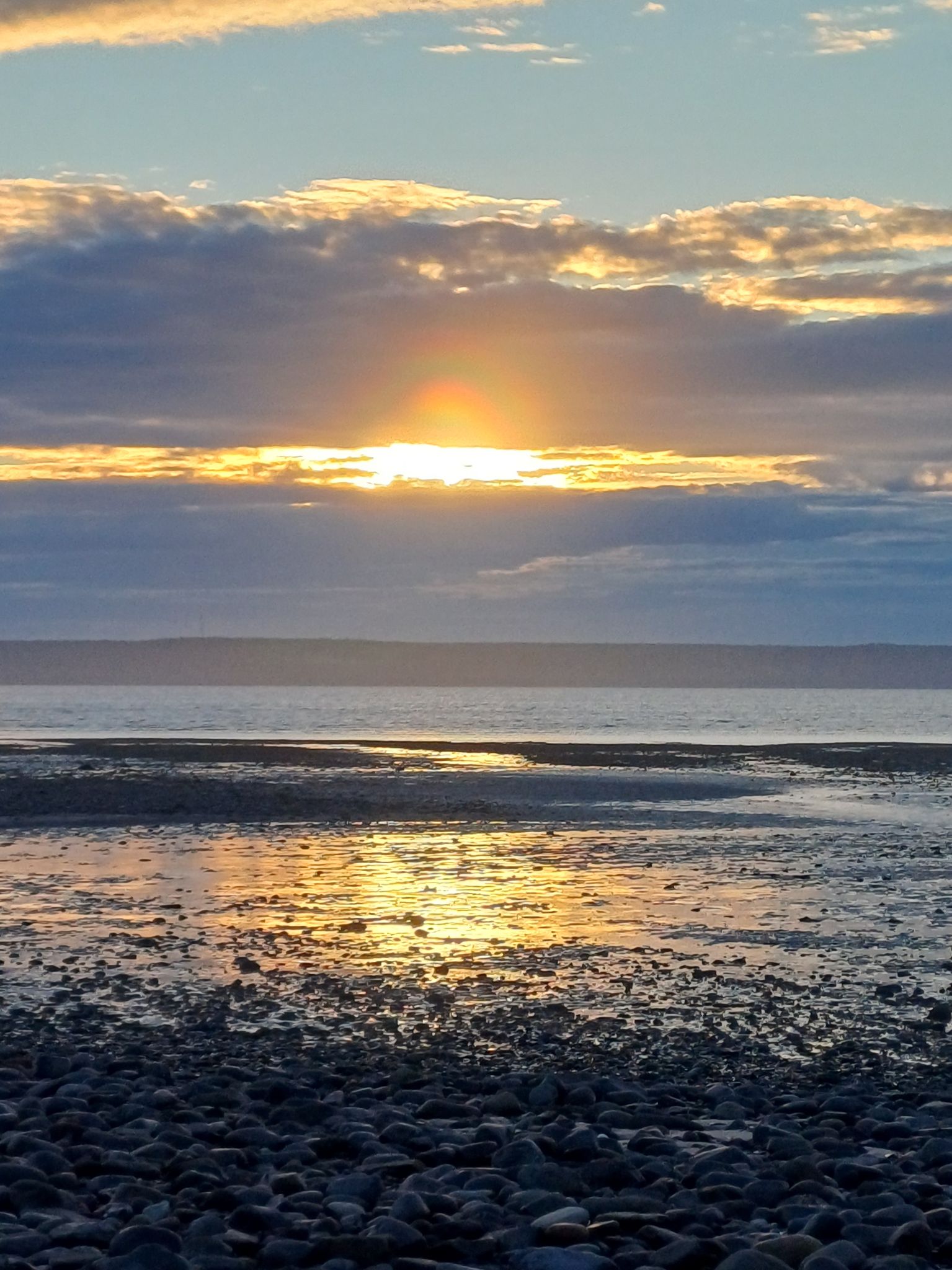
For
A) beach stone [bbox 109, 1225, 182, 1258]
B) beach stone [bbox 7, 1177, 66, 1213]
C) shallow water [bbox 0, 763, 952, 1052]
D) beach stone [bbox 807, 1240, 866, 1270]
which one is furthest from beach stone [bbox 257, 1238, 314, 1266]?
shallow water [bbox 0, 763, 952, 1052]

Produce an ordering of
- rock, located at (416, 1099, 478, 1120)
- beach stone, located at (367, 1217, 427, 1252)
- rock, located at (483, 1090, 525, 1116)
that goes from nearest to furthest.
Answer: beach stone, located at (367, 1217, 427, 1252), rock, located at (416, 1099, 478, 1120), rock, located at (483, 1090, 525, 1116)

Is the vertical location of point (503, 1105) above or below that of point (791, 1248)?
below

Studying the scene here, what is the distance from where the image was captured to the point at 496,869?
28078 millimetres

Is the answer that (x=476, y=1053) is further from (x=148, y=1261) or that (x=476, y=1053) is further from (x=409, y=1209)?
(x=148, y=1261)

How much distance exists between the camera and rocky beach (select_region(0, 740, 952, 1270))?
8.33 meters

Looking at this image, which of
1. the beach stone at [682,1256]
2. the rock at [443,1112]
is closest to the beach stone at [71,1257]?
the beach stone at [682,1256]

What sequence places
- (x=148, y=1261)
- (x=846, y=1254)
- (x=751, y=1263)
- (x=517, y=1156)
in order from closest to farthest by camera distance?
(x=148, y=1261)
(x=751, y=1263)
(x=846, y=1254)
(x=517, y=1156)

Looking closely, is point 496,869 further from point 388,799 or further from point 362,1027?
point 388,799

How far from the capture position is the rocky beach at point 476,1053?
833 cm

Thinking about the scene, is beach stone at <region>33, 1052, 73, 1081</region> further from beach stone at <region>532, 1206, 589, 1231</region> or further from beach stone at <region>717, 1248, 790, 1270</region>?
beach stone at <region>717, 1248, 790, 1270</region>

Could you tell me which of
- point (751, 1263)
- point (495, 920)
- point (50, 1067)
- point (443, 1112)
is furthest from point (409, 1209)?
point (495, 920)

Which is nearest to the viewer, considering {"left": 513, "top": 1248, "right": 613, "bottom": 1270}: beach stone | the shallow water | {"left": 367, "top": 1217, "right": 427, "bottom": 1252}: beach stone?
{"left": 513, "top": 1248, "right": 613, "bottom": 1270}: beach stone

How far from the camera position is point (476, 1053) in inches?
536

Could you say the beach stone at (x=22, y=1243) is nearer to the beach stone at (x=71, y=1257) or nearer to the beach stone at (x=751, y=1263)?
the beach stone at (x=71, y=1257)
